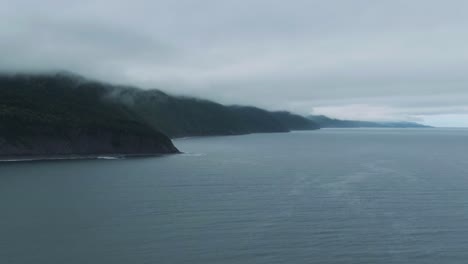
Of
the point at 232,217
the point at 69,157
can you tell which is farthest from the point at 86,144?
the point at 232,217

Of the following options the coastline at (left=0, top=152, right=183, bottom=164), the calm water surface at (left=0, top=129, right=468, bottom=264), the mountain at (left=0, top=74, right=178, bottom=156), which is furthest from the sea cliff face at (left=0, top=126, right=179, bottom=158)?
the calm water surface at (left=0, top=129, right=468, bottom=264)

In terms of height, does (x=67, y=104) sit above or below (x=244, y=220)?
above

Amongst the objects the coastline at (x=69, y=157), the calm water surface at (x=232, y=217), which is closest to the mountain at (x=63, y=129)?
the coastline at (x=69, y=157)

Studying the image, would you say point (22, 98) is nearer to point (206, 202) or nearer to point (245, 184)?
point (245, 184)

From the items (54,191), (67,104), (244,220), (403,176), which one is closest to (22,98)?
(67,104)

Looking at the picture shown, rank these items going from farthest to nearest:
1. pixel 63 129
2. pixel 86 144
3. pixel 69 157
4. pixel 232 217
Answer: pixel 86 144 → pixel 63 129 → pixel 69 157 → pixel 232 217

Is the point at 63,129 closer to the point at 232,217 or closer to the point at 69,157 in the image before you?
the point at 69,157
